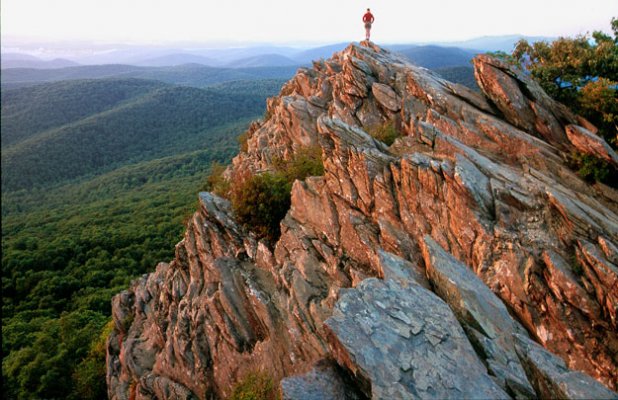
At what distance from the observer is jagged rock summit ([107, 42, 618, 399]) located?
9.05 meters

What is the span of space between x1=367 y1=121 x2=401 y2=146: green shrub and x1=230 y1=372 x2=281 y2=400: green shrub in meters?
14.4

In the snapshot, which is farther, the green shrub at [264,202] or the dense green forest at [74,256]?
the dense green forest at [74,256]

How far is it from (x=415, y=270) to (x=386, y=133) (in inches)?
430

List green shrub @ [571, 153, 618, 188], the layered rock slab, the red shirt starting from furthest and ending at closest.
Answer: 1. the red shirt
2. green shrub @ [571, 153, 618, 188]
3. the layered rock slab

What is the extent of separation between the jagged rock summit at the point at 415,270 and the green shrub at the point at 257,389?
0.83 meters

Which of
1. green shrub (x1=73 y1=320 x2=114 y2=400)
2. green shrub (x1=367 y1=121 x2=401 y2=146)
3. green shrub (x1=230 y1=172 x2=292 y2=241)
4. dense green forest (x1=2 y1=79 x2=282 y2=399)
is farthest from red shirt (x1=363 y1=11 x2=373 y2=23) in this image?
green shrub (x1=73 y1=320 x2=114 y2=400)

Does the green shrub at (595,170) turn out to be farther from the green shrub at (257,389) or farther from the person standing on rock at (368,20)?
the person standing on rock at (368,20)

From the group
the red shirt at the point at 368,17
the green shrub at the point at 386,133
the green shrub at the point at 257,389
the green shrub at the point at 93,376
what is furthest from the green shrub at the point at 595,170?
the green shrub at the point at 93,376

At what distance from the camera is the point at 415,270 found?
42.5 ft

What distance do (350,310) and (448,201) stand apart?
295 inches

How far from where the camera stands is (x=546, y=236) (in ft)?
44.1

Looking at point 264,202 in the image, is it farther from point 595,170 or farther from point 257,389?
point 595,170

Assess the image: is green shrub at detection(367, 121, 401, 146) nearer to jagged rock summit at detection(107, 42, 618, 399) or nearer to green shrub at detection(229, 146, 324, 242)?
jagged rock summit at detection(107, 42, 618, 399)

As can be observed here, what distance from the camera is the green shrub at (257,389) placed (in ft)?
43.8
